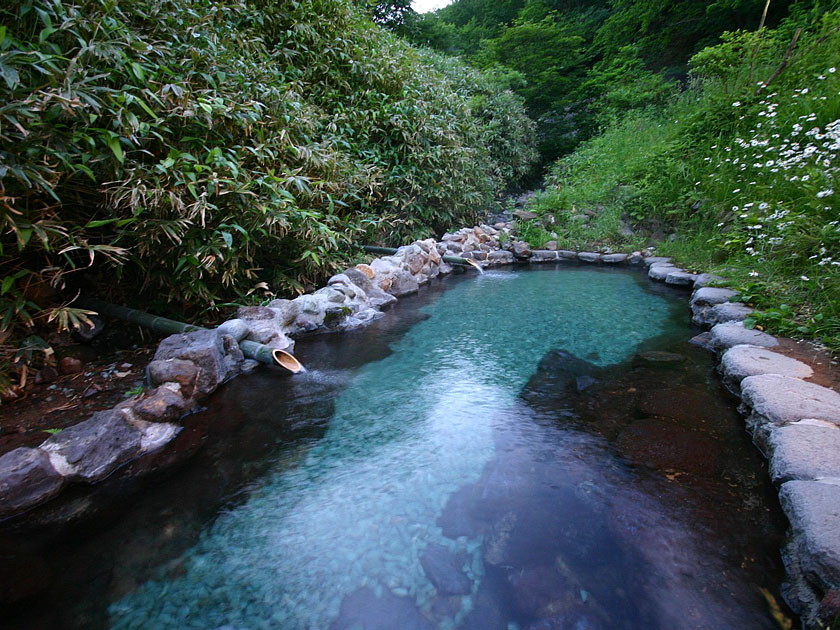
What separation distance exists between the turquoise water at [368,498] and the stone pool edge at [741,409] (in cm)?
72

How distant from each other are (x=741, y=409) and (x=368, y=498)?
83.5 inches

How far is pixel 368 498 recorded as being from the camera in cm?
176

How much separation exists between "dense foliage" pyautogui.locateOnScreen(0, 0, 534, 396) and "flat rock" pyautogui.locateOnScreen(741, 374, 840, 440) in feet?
10.5

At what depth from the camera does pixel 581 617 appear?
123 cm

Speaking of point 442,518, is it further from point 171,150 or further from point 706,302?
point 706,302

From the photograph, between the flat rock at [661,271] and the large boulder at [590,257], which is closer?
the flat rock at [661,271]

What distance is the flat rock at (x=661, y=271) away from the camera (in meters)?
5.46

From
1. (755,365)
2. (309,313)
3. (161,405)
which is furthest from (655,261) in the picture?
(161,405)

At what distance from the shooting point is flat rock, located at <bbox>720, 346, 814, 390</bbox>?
214 centimetres

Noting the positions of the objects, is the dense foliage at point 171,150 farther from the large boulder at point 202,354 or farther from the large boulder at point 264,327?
the large boulder at point 202,354

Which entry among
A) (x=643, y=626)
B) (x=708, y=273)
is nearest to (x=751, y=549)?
(x=643, y=626)

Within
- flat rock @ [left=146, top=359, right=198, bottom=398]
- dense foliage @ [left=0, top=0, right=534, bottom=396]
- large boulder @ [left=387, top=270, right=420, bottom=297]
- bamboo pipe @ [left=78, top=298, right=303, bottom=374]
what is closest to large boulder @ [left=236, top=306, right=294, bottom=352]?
bamboo pipe @ [left=78, top=298, right=303, bottom=374]

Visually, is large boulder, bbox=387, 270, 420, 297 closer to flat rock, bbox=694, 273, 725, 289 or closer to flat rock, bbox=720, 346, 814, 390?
flat rock, bbox=694, 273, 725, 289

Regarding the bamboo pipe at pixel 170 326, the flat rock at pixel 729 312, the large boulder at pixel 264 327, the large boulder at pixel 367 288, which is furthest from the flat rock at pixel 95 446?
the flat rock at pixel 729 312
